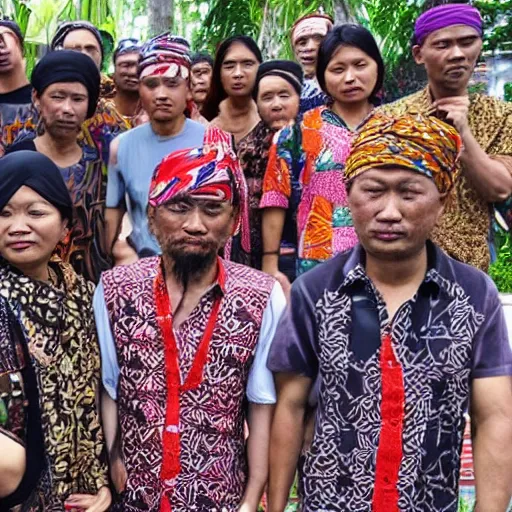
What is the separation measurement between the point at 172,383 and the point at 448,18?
6.90ft

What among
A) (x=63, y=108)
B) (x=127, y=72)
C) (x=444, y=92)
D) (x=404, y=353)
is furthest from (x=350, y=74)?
(x=127, y=72)

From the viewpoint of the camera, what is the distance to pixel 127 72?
244 inches

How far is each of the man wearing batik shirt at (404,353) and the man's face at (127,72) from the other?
354cm

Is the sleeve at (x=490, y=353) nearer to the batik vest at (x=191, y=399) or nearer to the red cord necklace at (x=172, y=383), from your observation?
the batik vest at (x=191, y=399)

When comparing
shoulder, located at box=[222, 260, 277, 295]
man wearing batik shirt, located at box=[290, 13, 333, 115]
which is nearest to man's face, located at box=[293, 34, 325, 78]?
man wearing batik shirt, located at box=[290, 13, 333, 115]

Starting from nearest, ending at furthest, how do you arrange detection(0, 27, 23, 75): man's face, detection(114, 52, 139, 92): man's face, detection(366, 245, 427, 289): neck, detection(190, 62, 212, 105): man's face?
detection(366, 245, 427, 289): neck
detection(0, 27, 23, 75): man's face
detection(114, 52, 139, 92): man's face
detection(190, 62, 212, 105): man's face

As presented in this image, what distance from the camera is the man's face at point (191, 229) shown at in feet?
10.3

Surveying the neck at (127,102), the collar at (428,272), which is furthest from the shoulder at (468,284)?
the neck at (127,102)

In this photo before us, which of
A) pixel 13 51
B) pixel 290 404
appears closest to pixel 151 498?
pixel 290 404

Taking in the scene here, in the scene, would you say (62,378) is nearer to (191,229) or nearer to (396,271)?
(191,229)

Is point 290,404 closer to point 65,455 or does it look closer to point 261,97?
point 65,455

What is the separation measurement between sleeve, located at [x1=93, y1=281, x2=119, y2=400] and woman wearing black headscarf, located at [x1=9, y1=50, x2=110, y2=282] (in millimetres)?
1122

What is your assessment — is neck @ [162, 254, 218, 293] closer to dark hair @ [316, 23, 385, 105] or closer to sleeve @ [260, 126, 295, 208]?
sleeve @ [260, 126, 295, 208]

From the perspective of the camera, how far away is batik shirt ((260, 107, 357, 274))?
4207mm
